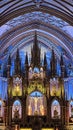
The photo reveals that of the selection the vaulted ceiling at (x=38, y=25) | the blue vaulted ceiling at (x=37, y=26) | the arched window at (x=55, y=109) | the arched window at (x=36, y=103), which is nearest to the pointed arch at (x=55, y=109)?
the arched window at (x=55, y=109)

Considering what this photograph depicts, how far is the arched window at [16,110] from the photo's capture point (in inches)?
1505

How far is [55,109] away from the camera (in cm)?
3881

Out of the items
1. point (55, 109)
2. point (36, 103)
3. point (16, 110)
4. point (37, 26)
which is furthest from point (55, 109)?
point (37, 26)

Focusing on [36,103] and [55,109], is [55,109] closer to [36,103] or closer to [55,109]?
[55,109]

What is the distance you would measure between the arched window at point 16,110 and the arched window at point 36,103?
3.17ft

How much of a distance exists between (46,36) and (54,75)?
5252mm

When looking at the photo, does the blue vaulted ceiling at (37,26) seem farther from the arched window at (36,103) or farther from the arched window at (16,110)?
the arched window at (16,110)

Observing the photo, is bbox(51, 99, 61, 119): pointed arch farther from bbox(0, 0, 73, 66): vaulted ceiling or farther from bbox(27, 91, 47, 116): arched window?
bbox(0, 0, 73, 66): vaulted ceiling

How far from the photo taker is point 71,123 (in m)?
38.2

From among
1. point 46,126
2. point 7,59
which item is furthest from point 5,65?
point 46,126

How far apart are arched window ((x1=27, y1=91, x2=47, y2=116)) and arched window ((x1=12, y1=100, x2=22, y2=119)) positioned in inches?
38.1

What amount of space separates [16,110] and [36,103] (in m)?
2.28

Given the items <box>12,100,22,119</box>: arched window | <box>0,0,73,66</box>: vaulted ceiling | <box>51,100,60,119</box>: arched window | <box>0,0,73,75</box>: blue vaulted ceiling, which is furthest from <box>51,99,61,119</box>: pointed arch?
<box>0,0,73,66</box>: vaulted ceiling

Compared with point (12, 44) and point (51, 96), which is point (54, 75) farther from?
point (12, 44)
